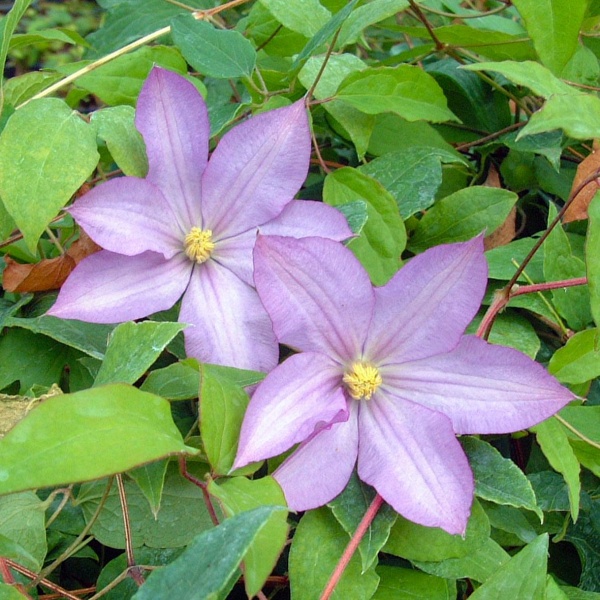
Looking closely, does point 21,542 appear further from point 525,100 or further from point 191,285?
point 525,100

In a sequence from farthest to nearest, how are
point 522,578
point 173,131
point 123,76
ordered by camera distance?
point 123,76 < point 173,131 < point 522,578

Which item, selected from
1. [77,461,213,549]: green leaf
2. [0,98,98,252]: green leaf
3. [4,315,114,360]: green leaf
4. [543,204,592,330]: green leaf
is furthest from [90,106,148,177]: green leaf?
[543,204,592,330]: green leaf

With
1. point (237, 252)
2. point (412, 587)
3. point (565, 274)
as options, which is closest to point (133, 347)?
point (237, 252)

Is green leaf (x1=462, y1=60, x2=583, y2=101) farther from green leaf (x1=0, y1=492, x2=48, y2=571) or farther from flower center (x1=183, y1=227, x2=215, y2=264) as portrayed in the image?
green leaf (x1=0, y1=492, x2=48, y2=571)

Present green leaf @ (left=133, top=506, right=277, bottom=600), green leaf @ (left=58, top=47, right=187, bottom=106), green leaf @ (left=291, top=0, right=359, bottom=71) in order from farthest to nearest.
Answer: green leaf @ (left=58, top=47, right=187, bottom=106), green leaf @ (left=291, top=0, right=359, bottom=71), green leaf @ (left=133, top=506, right=277, bottom=600)

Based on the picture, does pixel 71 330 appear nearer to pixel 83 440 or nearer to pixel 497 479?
pixel 83 440

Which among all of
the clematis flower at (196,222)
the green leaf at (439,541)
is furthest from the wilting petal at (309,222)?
the green leaf at (439,541)
